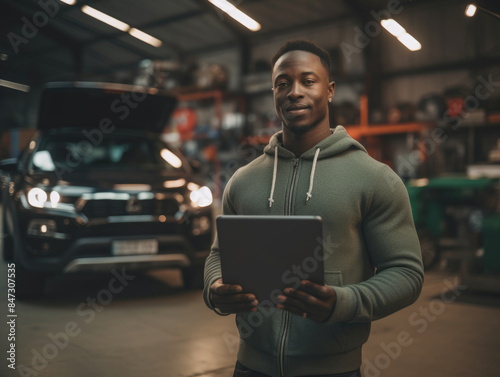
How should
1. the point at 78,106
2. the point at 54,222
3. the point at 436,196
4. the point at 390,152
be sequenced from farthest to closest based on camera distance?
1. the point at 390,152
2. the point at 436,196
3. the point at 78,106
4. the point at 54,222

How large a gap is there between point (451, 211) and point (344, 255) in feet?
18.7

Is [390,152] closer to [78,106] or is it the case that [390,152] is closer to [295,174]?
[78,106]

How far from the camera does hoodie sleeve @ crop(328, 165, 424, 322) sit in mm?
1326

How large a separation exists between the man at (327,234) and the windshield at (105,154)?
4.28 meters

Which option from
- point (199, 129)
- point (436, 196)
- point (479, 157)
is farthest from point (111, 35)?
point (436, 196)

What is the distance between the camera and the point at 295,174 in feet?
4.99

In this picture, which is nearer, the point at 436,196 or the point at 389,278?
the point at 389,278

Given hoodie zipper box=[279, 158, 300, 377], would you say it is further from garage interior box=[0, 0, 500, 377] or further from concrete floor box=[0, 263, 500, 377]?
garage interior box=[0, 0, 500, 377]

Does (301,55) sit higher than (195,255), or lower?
higher

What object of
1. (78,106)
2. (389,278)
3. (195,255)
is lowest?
(195,255)

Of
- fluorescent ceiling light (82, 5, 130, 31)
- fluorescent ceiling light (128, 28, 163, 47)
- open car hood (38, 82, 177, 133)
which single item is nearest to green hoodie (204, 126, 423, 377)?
open car hood (38, 82, 177, 133)

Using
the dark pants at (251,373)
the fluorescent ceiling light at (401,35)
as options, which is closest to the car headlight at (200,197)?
the dark pants at (251,373)

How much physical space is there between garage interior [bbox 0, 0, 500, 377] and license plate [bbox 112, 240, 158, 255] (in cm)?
51

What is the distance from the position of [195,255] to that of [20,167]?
1.94 m
